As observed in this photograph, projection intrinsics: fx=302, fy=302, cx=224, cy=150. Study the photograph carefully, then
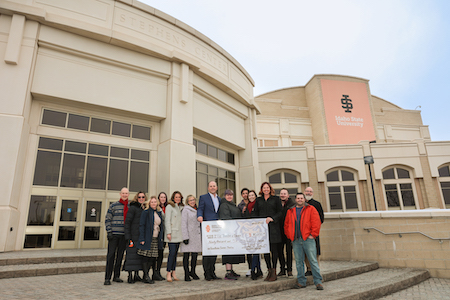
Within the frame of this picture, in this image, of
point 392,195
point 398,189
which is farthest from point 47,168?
point 398,189

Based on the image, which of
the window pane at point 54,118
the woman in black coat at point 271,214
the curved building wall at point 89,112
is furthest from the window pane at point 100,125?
the woman in black coat at point 271,214

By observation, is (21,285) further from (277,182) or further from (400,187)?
(400,187)

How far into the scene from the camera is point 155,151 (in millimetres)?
14289

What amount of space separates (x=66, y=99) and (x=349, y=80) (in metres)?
28.6

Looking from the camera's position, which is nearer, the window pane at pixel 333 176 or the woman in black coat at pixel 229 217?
the woman in black coat at pixel 229 217

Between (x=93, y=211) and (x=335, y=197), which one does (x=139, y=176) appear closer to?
(x=93, y=211)

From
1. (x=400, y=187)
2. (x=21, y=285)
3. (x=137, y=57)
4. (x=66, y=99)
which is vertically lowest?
(x=21, y=285)

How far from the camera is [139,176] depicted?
1375 centimetres

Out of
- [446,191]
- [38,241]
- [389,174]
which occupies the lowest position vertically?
[38,241]

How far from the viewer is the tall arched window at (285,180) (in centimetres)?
2308

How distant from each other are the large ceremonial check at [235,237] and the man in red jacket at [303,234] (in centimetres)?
57

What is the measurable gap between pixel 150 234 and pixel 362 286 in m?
4.48

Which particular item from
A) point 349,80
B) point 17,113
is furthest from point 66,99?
point 349,80

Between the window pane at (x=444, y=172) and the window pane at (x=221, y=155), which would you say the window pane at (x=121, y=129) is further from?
the window pane at (x=444, y=172)
